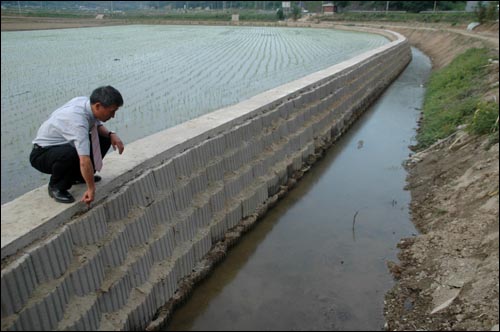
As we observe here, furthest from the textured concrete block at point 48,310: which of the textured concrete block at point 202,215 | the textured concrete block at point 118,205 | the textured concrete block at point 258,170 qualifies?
the textured concrete block at point 258,170

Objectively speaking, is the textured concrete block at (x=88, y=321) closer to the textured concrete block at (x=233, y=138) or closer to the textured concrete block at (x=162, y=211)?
the textured concrete block at (x=162, y=211)

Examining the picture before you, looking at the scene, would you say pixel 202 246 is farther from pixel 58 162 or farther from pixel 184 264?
pixel 58 162

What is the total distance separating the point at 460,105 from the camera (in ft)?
27.5

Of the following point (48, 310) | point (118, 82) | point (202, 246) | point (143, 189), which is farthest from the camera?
point (118, 82)

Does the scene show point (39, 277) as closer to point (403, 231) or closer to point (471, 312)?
point (471, 312)

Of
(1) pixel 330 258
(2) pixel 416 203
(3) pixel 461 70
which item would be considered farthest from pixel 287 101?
(3) pixel 461 70

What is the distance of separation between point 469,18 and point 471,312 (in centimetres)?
3619

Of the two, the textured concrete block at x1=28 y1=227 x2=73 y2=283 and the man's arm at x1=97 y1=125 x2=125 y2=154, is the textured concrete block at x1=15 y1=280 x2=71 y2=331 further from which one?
the man's arm at x1=97 y1=125 x2=125 y2=154

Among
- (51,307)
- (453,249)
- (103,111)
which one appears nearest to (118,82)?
(103,111)

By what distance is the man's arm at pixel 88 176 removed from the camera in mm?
2820

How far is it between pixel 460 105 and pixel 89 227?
7562 millimetres

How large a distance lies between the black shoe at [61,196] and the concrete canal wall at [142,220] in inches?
2.5

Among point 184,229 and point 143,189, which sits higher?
point 143,189

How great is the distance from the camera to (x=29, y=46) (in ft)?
24.4
